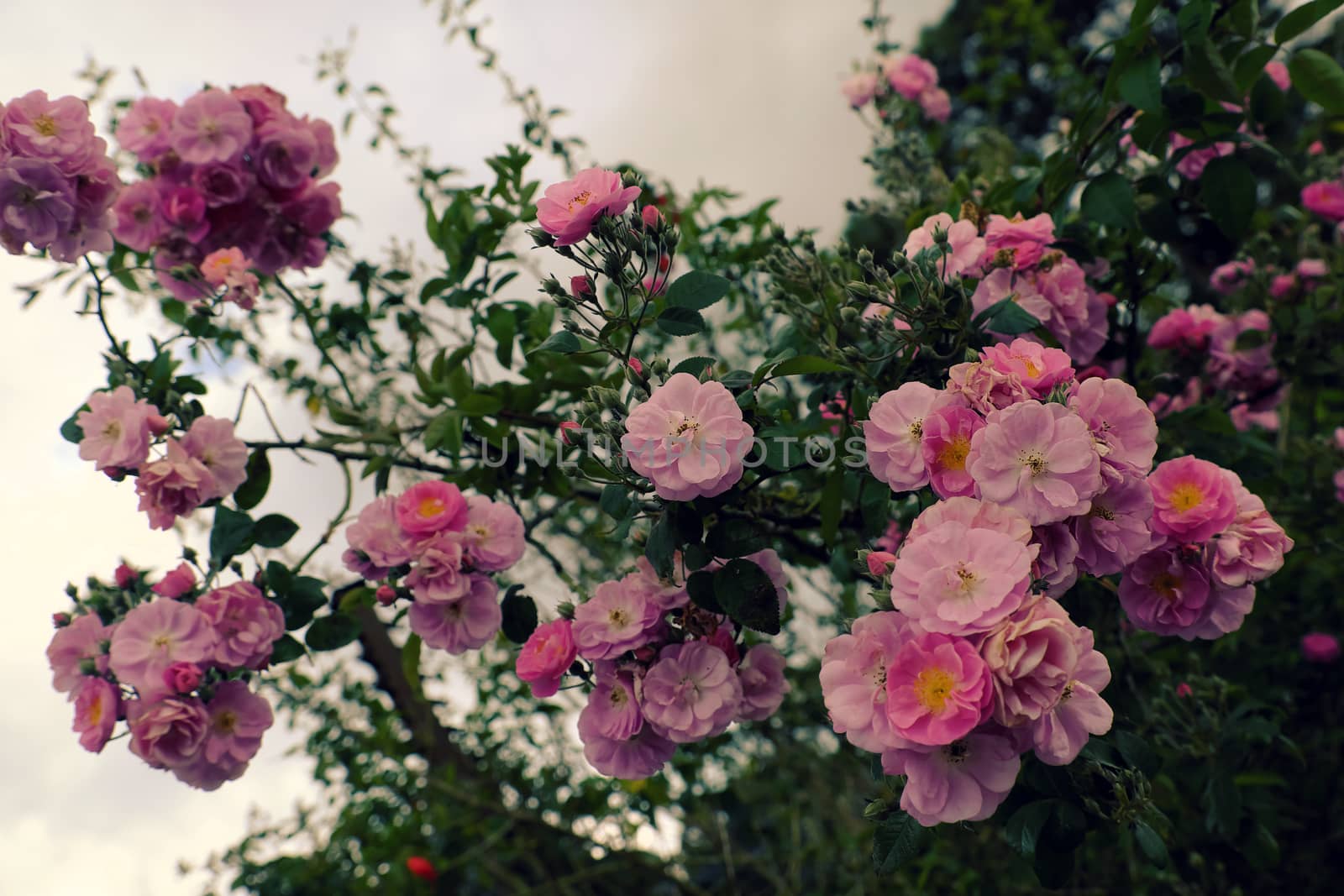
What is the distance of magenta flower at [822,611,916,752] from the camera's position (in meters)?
0.71

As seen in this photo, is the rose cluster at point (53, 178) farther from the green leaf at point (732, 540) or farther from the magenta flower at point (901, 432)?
the magenta flower at point (901, 432)

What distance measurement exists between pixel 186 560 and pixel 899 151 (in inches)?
65.9

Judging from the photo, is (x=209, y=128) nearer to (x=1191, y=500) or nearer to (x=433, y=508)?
(x=433, y=508)

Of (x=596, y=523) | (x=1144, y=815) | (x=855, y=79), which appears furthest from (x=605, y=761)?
(x=855, y=79)

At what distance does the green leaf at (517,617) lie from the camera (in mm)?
1139

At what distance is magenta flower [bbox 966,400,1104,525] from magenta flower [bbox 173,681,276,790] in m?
0.95

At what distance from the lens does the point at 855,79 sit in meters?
2.22

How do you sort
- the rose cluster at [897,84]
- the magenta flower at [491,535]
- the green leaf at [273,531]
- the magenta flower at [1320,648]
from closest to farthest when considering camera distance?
the magenta flower at [491,535] < the green leaf at [273,531] < the magenta flower at [1320,648] < the rose cluster at [897,84]

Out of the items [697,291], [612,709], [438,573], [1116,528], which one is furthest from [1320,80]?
[438,573]

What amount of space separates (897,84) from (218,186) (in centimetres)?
163

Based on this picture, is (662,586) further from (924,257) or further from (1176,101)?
(1176,101)

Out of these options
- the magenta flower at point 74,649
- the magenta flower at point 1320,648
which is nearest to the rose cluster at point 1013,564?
the magenta flower at point 74,649

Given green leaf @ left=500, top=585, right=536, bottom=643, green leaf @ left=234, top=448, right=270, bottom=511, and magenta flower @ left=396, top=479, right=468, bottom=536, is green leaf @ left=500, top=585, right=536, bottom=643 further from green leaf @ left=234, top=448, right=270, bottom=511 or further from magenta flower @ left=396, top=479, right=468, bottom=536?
green leaf @ left=234, top=448, right=270, bottom=511

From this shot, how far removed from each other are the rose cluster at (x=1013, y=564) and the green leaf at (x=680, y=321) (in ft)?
0.75
